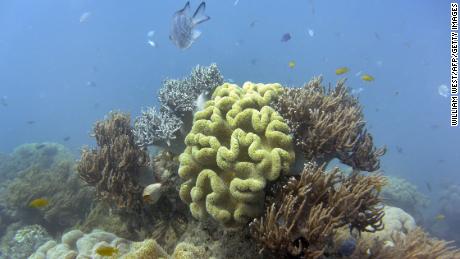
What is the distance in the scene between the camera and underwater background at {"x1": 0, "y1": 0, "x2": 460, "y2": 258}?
94.0 meters

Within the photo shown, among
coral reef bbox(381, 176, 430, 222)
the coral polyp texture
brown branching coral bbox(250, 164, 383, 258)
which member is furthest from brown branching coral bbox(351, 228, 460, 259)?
coral reef bbox(381, 176, 430, 222)

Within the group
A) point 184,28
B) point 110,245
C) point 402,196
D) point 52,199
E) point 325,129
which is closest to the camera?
point 325,129

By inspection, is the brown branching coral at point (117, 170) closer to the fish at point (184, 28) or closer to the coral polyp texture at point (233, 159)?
the coral polyp texture at point (233, 159)

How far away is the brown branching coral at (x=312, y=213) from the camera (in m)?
3.93

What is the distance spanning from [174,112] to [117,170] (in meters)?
1.44

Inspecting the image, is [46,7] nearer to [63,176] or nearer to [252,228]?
Answer: [63,176]

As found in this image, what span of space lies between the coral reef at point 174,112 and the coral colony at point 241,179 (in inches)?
0.8

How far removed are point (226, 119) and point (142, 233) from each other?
290 centimetres

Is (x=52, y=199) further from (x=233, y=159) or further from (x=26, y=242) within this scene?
(x=233, y=159)

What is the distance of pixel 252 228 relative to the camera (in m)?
4.16

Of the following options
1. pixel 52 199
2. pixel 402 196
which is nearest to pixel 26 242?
pixel 52 199

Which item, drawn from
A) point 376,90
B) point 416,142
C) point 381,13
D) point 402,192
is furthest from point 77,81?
point 402,192

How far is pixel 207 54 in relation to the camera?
10700 cm

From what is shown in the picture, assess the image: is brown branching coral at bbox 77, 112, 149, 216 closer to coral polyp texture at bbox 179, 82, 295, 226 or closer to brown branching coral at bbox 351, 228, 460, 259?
coral polyp texture at bbox 179, 82, 295, 226
